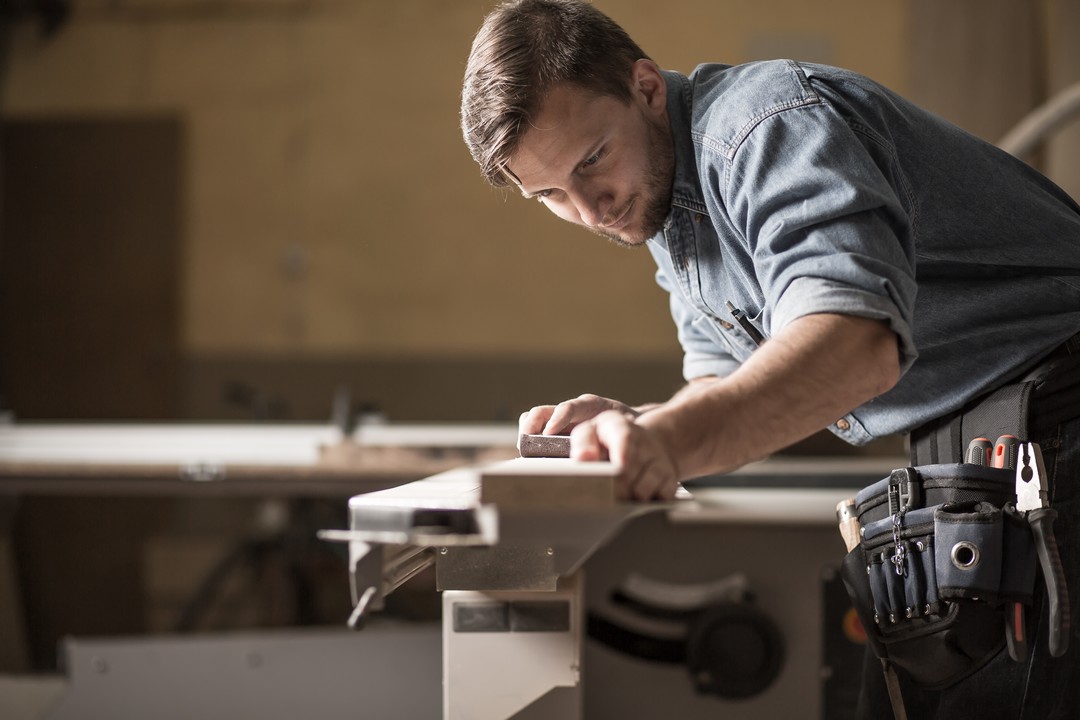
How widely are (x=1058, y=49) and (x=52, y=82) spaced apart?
431 centimetres

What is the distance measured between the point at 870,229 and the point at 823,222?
39mm

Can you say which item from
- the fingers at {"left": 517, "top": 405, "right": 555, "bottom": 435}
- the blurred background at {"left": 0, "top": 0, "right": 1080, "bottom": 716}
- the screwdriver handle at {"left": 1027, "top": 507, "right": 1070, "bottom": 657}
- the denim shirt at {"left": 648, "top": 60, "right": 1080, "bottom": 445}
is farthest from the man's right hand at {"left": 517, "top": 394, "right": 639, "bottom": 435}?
the blurred background at {"left": 0, "top": 0, "right": 1080, "bottom": 716}

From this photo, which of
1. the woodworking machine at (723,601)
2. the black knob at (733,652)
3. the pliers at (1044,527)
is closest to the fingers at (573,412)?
the pliers at (1044,527)

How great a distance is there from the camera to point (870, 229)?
0.79 m

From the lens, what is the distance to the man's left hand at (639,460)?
651 mm

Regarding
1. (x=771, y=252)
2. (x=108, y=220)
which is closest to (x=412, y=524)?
(x=771, y=252)

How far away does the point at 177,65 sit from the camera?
14.1ft

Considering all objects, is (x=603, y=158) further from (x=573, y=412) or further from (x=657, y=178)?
(x=573, y=412)

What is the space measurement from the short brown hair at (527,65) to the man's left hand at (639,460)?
433mm

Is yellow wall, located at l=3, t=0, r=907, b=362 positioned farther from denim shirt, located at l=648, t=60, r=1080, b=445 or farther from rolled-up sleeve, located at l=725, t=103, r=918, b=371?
rolled-up sleeve, located at l=725, t=103, r=918, b=371

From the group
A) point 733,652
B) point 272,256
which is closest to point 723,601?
point 733,652

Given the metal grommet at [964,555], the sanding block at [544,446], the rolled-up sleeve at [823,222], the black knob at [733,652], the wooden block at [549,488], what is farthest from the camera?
the black knob at [733,652]

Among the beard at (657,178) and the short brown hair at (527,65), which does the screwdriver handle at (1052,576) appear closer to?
the beard at (657,178)

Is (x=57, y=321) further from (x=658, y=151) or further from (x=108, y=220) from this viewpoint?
(x=658, y=151)
